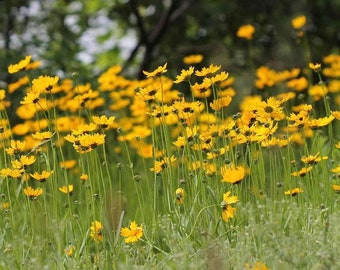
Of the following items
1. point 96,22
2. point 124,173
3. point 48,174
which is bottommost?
point 124,173

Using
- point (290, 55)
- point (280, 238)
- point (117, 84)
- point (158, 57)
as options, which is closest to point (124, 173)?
point (117, 84)

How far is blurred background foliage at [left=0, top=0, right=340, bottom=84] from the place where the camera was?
252 inches

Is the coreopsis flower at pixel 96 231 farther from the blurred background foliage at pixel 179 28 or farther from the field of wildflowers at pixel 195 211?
the blurred background foliage at pixel 179 28

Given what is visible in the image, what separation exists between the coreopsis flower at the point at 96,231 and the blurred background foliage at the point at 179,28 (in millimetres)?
3277

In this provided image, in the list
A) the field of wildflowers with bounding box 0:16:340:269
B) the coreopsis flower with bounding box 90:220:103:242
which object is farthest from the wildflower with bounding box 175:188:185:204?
the coreopsis flower with bounding box 90:220:103:242

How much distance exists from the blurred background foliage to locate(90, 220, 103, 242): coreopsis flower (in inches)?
129

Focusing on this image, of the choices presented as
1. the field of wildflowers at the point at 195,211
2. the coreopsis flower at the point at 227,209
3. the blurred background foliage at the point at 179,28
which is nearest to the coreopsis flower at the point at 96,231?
the field of wildflowers at the point at 195,211

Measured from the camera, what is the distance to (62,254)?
2.80m

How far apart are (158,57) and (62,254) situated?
4.24 m

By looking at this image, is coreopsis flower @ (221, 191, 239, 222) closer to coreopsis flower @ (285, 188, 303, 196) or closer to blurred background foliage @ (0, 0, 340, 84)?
coreopsis flower @ (285, 188, 303, 196)

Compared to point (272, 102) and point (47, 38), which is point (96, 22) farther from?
point (272, 102)

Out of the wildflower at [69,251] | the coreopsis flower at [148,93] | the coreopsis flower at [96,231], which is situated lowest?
the wildflower at [69,251]

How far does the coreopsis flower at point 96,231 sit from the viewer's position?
272 centimetres

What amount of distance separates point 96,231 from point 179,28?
15.3 ft
